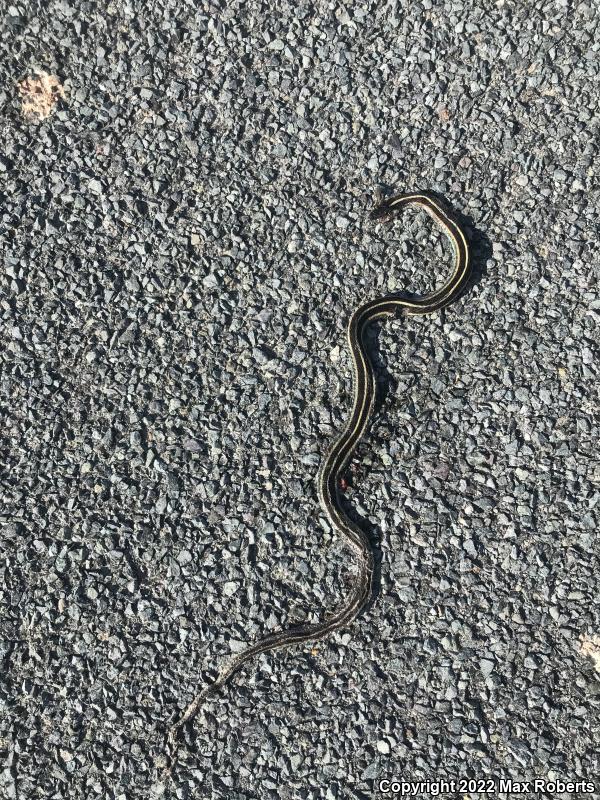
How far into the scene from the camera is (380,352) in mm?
6176

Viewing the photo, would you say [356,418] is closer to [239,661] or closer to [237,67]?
[239,661]

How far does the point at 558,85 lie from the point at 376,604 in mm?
4622

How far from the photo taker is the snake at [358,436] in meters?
5.38

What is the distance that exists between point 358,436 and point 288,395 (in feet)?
2.10

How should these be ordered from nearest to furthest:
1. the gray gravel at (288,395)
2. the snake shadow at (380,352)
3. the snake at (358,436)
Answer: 1. the gray gravel at (288,395)
2. the snake at (358,436)
3. the snake shadow at (380,352)

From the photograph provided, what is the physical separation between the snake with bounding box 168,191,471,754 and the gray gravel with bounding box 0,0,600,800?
102 mm

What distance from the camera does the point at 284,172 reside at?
21.7 ft

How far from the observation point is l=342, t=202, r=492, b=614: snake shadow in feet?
18.6

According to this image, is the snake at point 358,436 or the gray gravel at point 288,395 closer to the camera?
the gray gravel at point 288,395

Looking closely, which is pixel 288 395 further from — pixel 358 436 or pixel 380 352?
pixel 380 352

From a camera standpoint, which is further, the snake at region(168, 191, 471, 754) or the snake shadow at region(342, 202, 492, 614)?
the snake shadow at region(342, 202, 492, 614)

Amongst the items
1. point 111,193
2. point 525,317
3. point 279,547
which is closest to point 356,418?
point 279,547

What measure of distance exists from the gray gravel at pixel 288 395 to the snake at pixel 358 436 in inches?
4.0

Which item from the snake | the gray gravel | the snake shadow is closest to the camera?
the gray gravel
